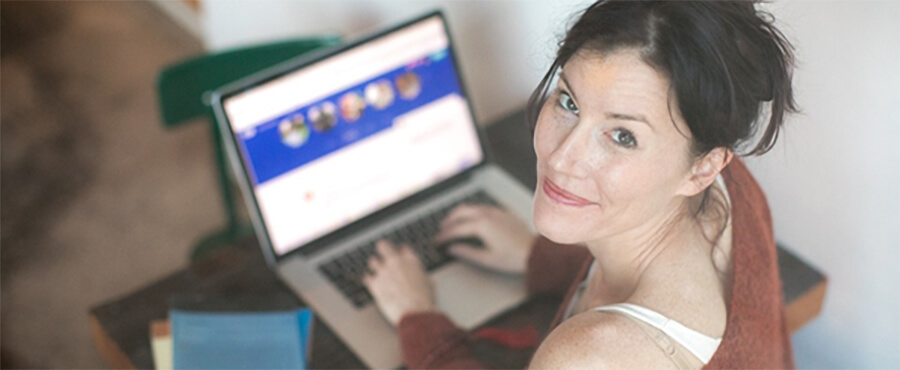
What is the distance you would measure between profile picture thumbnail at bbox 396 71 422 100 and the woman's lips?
1.82 feet

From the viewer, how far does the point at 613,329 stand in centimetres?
100

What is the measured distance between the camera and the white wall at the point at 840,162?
4.06ft

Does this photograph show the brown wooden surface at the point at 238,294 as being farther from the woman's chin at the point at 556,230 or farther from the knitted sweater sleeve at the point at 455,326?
the woman's chin at the point at 556,230

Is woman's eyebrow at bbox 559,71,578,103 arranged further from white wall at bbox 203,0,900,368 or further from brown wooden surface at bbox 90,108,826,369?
brown wooden surface at bbox 90,108,826,369

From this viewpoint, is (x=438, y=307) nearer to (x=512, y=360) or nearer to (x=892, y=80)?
(x=512, y=360)

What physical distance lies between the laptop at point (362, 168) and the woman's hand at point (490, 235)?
0.06 ft

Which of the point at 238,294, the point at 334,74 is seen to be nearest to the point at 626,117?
the point at 334,74

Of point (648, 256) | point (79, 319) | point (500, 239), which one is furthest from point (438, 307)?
point (79, 319)

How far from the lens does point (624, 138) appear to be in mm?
961

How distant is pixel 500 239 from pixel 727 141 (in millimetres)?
597

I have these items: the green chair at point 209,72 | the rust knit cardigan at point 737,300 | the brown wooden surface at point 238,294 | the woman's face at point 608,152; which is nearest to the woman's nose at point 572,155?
the woman's face at point 608,152

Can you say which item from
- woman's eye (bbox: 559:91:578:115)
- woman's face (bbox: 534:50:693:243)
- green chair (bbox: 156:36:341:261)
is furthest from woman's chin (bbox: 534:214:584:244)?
green chair (bbox: 156:36:341:261)

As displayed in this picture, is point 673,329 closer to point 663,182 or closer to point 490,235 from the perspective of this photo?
point 663,182

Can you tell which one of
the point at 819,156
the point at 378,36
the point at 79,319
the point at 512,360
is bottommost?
the point at 79,319
